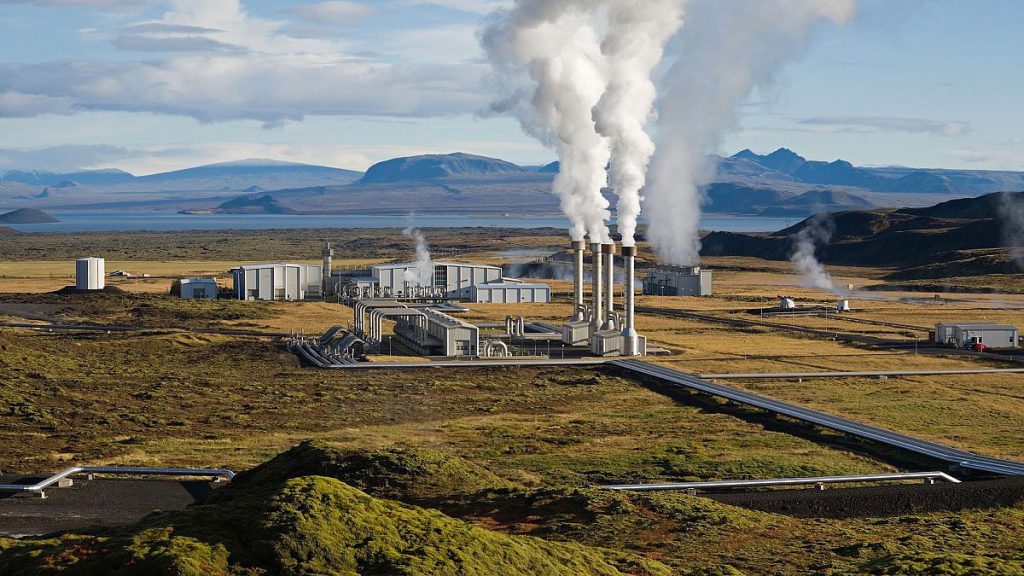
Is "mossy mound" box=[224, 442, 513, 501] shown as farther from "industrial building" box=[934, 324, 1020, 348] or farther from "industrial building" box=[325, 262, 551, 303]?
"industrial building" box=[325, 262, 551, 303]

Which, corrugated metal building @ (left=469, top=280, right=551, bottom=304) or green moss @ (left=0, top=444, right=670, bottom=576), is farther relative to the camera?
corrugated metal building @ (left=469, top=280, right=551, bottom=304)

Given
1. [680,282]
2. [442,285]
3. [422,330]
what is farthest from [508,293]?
A: [422,330]

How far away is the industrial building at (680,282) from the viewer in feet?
449

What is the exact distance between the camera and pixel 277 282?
11938 centimetres

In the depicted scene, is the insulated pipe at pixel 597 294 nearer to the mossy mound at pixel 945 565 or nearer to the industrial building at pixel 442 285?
the industrial building at pixel 442 285

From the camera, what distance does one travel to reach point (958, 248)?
199125 mm

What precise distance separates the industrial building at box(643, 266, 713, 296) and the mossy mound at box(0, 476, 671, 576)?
11217 cm

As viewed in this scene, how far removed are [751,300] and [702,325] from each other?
97.7 feet

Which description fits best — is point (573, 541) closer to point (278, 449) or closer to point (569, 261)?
point (278, 449)

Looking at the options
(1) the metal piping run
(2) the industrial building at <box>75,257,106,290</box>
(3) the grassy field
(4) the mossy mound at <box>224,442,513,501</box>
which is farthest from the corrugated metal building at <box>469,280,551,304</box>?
(4) the mossy mound at <box>224,442,513,501</box>

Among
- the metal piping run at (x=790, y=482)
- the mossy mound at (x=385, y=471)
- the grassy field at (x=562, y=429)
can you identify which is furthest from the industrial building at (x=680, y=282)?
the mossy mound at (x=385, y=471)

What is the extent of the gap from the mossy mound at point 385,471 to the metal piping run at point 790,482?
13.8 ft

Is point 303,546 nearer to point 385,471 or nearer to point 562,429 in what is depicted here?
point 385,471

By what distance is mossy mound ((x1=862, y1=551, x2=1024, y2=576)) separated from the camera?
26.8 m
